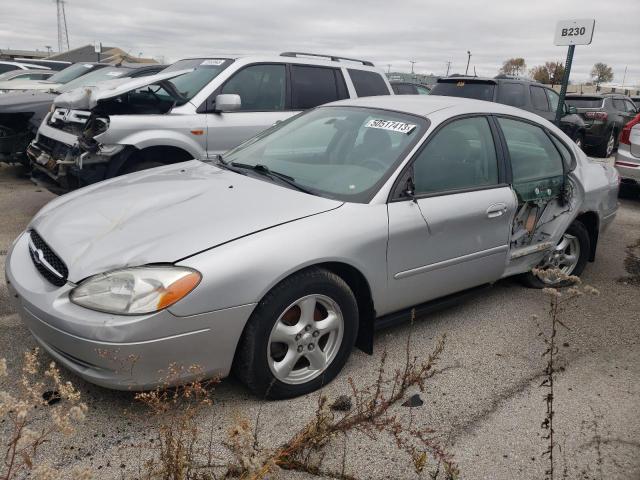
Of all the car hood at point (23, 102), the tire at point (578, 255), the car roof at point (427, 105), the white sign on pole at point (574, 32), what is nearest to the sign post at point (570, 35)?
the white sign on pole at point (574, 32)

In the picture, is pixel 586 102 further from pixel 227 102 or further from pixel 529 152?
pixel 227 102

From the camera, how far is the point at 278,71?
6.30 meters

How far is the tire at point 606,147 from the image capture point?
1388 centimetres

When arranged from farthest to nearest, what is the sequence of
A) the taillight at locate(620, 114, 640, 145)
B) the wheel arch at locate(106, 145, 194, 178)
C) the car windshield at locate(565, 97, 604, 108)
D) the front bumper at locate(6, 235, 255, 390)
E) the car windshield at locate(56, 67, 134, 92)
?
the car windshield at locate(565, 97, 604, 108) → the car windshield at locate(56, 67, 134, 92) → the taillight at locate(620, 114, 640, 145) → the wheel arch at locate(106, 145, 194, 178) → the front bumper at locate(6, 235, 255, 390)

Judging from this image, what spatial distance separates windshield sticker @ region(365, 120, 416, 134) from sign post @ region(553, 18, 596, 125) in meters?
6.08

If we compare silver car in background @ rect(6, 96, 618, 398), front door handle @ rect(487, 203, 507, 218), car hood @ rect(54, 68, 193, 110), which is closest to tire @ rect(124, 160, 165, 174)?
car hood @ rect(54, 68, 193, 110)

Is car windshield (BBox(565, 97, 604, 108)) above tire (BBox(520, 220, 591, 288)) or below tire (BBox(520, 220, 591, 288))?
above

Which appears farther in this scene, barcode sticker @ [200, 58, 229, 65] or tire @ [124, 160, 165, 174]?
barcode sticker @ [200, 58, 229, 65]

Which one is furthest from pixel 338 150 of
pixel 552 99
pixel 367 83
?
pixel 552 99

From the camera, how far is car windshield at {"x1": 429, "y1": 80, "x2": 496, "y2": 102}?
9.75 meters

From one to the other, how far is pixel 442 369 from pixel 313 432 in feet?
3.80

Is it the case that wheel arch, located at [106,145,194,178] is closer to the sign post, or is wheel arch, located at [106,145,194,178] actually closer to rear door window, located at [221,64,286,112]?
rear door window, located at [221,64,286,112]

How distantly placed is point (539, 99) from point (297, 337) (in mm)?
9706

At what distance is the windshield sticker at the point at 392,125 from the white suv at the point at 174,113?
7.15 feet
